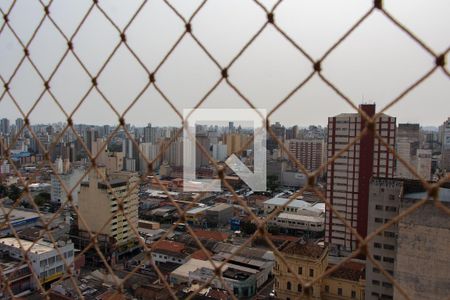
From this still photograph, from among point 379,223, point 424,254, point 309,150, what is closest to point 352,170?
point 379,223

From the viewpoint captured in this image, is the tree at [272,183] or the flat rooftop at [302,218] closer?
the flat rooftop at [302,218]

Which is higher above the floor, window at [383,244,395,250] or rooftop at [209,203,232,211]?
window at [383,244,395,250]

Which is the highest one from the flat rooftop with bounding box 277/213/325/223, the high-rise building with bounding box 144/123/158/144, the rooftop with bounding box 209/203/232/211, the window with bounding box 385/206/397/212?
the high-rise building with bounding box 144/123/158/144

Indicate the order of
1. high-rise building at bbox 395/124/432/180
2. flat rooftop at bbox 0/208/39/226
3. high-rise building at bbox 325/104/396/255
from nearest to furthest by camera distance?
high-rise building at bbox 325/104/396/255
flat rooftop at bbox 0/208/39/226
high-rise building at bbox 395/124/432/180

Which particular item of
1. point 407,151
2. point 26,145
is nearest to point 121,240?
point 407,151

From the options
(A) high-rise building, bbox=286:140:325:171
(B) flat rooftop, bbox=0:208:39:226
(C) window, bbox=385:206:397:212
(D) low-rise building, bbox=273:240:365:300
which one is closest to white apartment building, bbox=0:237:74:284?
(B) flat rooftop, bbox=0:208:39:226

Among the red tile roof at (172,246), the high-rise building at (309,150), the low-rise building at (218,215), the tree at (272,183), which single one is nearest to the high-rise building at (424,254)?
the red tile roof at (172,246)

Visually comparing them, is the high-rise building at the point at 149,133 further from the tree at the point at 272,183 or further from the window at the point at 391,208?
the window at the point at 391,208

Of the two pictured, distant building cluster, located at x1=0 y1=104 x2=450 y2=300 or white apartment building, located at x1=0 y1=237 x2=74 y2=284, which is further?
white apartment building, located at x1=0 y1=237 x2=74 y2=284

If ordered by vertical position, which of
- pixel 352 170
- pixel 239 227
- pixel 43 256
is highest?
pixel 352 170

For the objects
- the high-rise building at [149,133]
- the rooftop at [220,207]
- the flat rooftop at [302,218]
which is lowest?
the flat rooftop at [302,218]

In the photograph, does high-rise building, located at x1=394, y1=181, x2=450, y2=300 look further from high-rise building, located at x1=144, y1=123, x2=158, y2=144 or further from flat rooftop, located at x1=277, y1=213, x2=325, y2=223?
high-rise building, located at x1=144, y1=123, x2=158, y2=144

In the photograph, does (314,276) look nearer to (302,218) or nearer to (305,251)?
(305,251)
